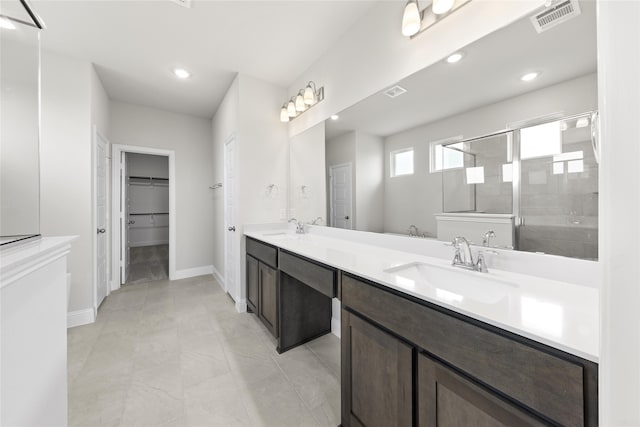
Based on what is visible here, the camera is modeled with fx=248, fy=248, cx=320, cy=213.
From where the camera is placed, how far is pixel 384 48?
1770 millimetres

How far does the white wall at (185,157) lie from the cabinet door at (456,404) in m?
4.04

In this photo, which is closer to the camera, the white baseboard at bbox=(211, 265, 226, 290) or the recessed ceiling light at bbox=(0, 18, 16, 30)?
the recessed ceiling light at bbox=(0, 18, 16, 30)

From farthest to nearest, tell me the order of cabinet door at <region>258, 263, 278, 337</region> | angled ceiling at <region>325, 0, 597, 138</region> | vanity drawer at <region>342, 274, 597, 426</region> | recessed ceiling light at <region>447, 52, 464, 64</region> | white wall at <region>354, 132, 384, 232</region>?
cabinet door at <region>258, 263, 278, 337</region>
white wall at <region>354, 132, 384, 232</region>
recessed ceiling light at <region>447, 52, 464, 64</region>
angled ceiling at <region>325, 0, 597, 138</region>
vanity drawer at <region>342, 274, 597, 426</region>

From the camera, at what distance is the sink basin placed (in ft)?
3.30

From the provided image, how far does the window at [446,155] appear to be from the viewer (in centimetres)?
137

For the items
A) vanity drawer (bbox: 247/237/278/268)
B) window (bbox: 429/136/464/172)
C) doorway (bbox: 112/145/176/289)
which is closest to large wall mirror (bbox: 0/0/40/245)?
vanity drawer (bbox: 247/237/278/268)

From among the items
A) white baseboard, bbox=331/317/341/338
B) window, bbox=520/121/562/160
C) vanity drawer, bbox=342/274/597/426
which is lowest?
white baseboard, bbox=331/317/341/338

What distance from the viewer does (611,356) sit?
37 centimetres

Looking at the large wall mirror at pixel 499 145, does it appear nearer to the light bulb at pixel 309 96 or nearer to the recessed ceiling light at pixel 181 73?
the light bulb at pixel 309 96

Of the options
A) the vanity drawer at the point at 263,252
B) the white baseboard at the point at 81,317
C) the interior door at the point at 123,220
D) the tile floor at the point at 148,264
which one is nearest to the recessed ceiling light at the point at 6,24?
the vanity drawer at the point at 263,252

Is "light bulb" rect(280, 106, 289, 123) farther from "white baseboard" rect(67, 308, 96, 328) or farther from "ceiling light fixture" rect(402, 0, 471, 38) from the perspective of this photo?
"white baseboard" rect(67, 308, 96, 328)

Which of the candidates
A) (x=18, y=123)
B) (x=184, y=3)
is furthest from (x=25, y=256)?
(x=184, y=3)

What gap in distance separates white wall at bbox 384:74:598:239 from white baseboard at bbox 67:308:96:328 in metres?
3.10

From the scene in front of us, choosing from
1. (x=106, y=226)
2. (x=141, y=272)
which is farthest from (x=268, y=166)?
(x=141, y=272)
